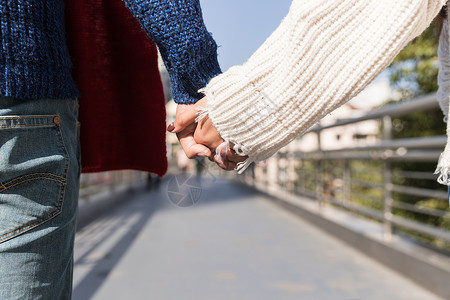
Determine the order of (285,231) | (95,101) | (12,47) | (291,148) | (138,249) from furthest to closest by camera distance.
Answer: (291,148) < (285,231) < (138,249) < (95,101) < (12,47)

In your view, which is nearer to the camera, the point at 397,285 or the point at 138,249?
the point at 397,285

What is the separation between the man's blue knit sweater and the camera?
32.6 inches

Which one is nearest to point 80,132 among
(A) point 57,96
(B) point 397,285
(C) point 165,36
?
(A) point 57,96

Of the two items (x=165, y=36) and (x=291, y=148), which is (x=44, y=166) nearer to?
(x=165, y=36)

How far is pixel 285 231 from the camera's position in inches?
193

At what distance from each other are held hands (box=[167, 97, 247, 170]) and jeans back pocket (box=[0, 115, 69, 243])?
24 cm

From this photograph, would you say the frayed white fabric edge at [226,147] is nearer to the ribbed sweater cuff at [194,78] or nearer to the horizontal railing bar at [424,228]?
the ribbed sweater cuff at [194,78]

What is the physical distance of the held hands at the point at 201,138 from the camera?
92cm

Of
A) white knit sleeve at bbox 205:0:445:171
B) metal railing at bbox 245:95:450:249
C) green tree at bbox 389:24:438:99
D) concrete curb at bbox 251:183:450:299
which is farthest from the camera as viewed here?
green tree at bbox 389:24:438:99

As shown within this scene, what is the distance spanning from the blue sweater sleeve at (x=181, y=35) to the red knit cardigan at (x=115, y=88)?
0.19 metres

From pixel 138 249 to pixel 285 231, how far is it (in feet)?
5.58

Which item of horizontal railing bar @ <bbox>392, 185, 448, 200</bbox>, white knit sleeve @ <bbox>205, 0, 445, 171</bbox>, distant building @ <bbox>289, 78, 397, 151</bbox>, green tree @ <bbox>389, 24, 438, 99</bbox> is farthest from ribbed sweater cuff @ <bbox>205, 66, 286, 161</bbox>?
green tree @ <bbox>389, 24, 438, 99</bbox>

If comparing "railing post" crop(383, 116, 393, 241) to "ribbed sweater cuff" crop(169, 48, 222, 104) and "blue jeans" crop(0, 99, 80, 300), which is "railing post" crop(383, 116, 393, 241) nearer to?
"ribbed sweater cuff" crop(169, 48, 222, 104)

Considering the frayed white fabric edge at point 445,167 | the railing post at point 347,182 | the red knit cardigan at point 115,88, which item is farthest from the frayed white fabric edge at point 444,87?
the railing post at point 347,182
